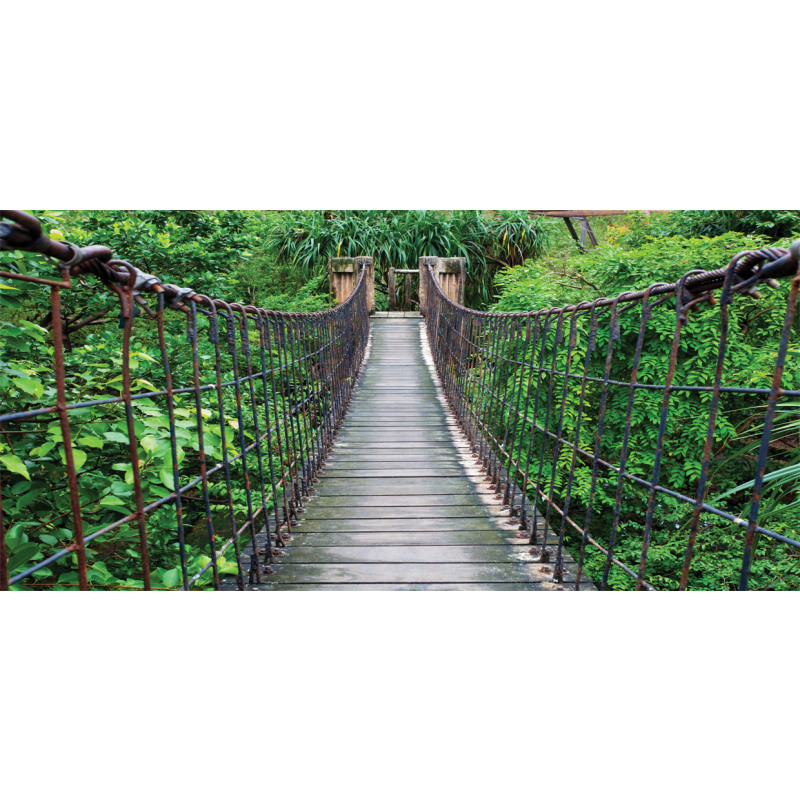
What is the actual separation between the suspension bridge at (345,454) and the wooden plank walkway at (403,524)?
1cm

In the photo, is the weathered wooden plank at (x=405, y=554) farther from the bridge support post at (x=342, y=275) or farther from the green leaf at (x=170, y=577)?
the bridge support post at (x=342, y=275)

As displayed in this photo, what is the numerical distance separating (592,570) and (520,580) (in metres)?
3.80

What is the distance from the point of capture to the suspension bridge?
1053 mm

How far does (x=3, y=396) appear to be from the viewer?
6.31 feet

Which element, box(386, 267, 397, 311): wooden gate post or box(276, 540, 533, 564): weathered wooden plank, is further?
box(386, 267, 397, 311): wooden gate post

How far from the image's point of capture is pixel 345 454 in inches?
147

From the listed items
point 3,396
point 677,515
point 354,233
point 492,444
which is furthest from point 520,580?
point 354,233

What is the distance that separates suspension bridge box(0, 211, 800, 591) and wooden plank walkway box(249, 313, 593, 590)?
0.04 ft

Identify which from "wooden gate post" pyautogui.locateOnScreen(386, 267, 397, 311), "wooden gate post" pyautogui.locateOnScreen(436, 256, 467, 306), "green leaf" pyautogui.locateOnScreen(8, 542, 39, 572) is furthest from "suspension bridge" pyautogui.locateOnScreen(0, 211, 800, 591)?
"wooden gate post" pyautogui.locateOnScreen(386, 267, 397, 311)

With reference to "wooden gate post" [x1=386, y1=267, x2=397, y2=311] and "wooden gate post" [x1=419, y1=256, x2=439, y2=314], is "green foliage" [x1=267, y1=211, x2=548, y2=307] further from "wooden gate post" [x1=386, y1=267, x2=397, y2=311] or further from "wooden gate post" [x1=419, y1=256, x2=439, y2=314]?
"wooden gate post" [x1=419, y1=256, x2=439, y2=314]

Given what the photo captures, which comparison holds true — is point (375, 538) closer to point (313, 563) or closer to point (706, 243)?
point (313, 563)

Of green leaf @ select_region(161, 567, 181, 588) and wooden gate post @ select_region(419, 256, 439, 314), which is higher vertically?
wooden gate post @ select_region(419, 256, 439, 314)

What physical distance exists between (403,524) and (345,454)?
49.0 inches

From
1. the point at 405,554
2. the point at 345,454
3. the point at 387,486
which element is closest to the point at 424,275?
the point at 345,454
